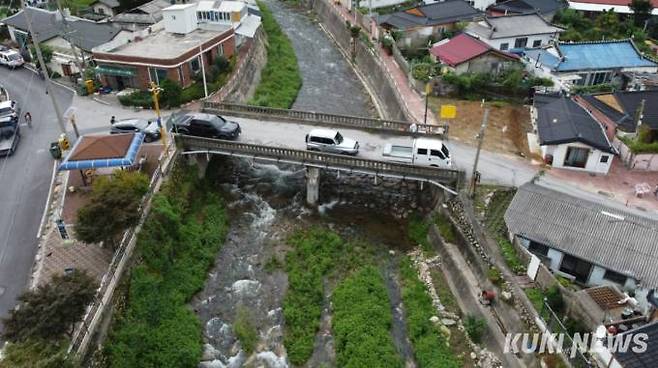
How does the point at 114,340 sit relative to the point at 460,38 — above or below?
below

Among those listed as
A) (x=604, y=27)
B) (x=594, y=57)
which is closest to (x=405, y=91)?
(x=594, y=57)

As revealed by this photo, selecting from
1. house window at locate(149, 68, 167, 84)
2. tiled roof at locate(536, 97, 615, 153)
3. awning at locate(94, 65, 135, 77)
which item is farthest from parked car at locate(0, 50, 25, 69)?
tiled roof at locate(536, 97, 615, 153)

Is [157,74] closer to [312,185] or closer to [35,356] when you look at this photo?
[312,185]

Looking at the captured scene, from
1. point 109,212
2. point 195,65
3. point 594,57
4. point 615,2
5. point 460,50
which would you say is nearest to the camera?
point 109,212

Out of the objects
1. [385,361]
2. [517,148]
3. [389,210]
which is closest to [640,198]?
[517,148]

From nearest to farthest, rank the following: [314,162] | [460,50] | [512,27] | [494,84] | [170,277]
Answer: [170,277], [314,162], [494,84], [460,50], [512,27]

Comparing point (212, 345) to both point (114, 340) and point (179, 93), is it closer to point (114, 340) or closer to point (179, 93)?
point (114, 340)

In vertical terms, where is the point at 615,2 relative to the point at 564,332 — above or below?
above
